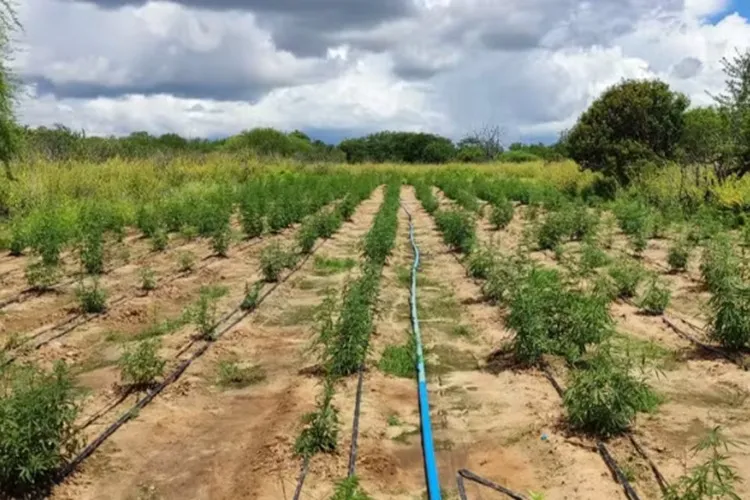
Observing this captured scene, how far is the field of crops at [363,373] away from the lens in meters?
4.45

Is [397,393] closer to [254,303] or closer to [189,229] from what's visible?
[254,303]

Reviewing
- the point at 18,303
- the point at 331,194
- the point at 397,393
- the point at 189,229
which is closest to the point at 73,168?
the point at 189,229

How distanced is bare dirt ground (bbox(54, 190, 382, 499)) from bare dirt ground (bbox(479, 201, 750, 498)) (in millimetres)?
2253

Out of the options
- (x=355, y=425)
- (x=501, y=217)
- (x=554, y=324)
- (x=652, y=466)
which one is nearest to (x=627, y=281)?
(x=554, y=324)

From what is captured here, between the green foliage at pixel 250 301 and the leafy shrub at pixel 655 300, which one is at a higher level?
the leafy shrub at pixel 655 300

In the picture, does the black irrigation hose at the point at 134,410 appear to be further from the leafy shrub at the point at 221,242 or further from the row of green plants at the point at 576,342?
the leafy shrub at the point at 221,242

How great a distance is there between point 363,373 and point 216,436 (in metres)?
1.55

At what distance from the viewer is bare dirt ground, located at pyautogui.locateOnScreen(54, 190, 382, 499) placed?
4.46 m

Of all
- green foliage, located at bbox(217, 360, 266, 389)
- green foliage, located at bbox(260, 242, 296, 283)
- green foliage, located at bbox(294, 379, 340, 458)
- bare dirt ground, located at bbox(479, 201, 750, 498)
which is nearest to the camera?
bare dirt ground, located at bbox(479, 201, 750, 498)

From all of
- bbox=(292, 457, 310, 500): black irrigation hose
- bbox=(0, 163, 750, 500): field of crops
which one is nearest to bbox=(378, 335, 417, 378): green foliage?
bbox=(0, 163, 750, 500): field of crops

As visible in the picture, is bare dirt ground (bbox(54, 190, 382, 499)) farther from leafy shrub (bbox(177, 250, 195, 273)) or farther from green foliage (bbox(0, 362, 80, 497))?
leafy shrub (bbox(177, 250, 195, 273))

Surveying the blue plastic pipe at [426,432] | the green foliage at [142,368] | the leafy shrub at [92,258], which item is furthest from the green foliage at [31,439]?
the leafy shrub at [92,258]

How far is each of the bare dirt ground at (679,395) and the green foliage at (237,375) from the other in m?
3.13

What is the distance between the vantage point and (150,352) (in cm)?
611
